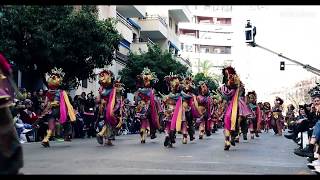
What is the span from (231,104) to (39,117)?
5307 millimetres

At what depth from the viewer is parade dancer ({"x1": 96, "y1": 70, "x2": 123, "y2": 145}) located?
16234mm

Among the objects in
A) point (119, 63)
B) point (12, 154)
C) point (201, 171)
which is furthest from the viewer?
point (119, 63)

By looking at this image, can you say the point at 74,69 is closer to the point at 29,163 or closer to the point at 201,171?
the point at 29,163

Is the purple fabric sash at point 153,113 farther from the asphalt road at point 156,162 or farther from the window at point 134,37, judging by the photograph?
the window at point 134,37

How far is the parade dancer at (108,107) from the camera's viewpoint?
53.3ft

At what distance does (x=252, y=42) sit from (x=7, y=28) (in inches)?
467

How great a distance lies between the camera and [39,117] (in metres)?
16.7

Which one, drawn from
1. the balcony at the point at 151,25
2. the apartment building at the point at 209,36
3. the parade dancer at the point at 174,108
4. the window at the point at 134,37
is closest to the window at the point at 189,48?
the apartment building at the point at 209,36

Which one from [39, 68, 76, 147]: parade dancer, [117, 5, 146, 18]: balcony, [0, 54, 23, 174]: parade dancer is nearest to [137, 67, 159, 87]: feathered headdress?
[39, 68, 76, 147]: parade dancer

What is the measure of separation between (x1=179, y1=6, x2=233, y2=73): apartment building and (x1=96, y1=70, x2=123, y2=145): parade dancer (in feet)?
248

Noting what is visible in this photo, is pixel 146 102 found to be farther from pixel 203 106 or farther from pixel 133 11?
pixel 133 11

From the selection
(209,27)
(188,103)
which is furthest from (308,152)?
(209,27)

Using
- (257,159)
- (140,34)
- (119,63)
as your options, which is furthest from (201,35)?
(257,159)

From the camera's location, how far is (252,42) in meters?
27.5
